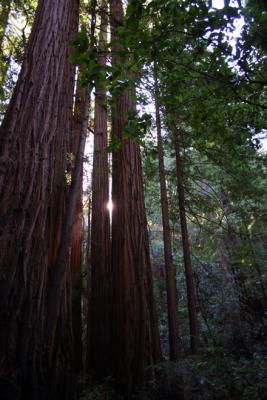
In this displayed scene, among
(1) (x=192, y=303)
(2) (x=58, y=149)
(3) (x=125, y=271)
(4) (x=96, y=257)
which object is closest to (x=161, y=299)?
(1) (x=192, y=303)

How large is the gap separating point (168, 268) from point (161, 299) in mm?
5681

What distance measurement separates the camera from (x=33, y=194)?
273 cm

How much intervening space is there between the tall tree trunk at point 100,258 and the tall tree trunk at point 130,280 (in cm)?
63

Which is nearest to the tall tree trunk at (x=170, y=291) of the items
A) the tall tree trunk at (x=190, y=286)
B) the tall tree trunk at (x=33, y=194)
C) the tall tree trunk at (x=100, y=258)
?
the tall tree trunk at (x=190, y=286)

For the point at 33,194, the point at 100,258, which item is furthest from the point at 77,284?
the point at 33,194

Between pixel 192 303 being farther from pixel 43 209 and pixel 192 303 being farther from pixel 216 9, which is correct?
pixel 216 9

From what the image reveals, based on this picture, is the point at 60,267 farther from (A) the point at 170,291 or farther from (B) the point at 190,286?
(B) the point at 190,286

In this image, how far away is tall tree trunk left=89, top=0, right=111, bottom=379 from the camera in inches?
214

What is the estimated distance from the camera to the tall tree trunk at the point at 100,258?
17.8 ft

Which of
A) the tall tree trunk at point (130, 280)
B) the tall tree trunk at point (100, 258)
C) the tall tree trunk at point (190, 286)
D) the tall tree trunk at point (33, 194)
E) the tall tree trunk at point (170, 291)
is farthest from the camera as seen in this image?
the tall tree trunk at point (190, 286)

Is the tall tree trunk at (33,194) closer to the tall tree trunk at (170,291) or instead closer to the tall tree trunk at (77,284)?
the tall tree trunk at (77,284)

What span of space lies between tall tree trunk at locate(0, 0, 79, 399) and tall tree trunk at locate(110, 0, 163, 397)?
0.90m

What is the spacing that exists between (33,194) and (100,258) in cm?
395

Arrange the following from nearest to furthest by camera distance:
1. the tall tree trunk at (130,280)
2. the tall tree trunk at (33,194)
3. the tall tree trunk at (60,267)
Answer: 1. the tall tree trunk at (33,194)
2. the tall tree trunk at (60,267)
3. the tall tree trunk at (130,280)
